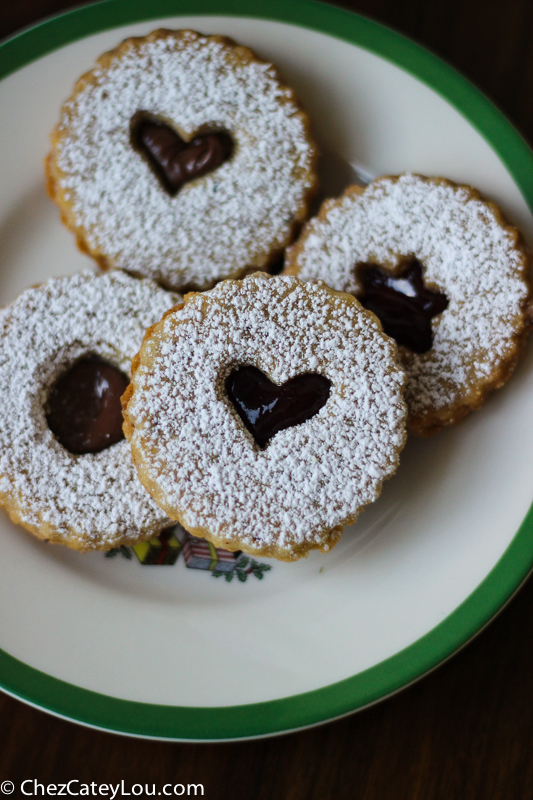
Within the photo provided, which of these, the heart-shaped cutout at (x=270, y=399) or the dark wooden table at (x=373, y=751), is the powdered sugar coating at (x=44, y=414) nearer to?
the heart-shaped cutout at (x=270, y=399)

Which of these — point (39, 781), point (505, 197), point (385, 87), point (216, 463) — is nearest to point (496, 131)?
point (505, 197)

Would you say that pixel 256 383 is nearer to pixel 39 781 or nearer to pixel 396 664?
pixel 396 664

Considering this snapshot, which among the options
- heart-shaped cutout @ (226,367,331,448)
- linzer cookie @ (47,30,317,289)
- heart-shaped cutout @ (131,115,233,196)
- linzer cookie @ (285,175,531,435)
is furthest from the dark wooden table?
heart-shaped cutout @ (131,115,233,196)

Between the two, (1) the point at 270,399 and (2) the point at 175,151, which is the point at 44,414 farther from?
(2) the point at 175,151

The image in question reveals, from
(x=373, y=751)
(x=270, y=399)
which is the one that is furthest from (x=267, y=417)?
(x=373, y=751)

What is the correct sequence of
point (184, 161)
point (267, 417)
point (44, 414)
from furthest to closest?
1. point (184, 161)
2. point (44, 414)
3. point (267, 417)

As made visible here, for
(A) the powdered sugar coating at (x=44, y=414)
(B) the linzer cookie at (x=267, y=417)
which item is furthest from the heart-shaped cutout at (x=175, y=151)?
(B) the linzer cookie at (x=267, y=417)
